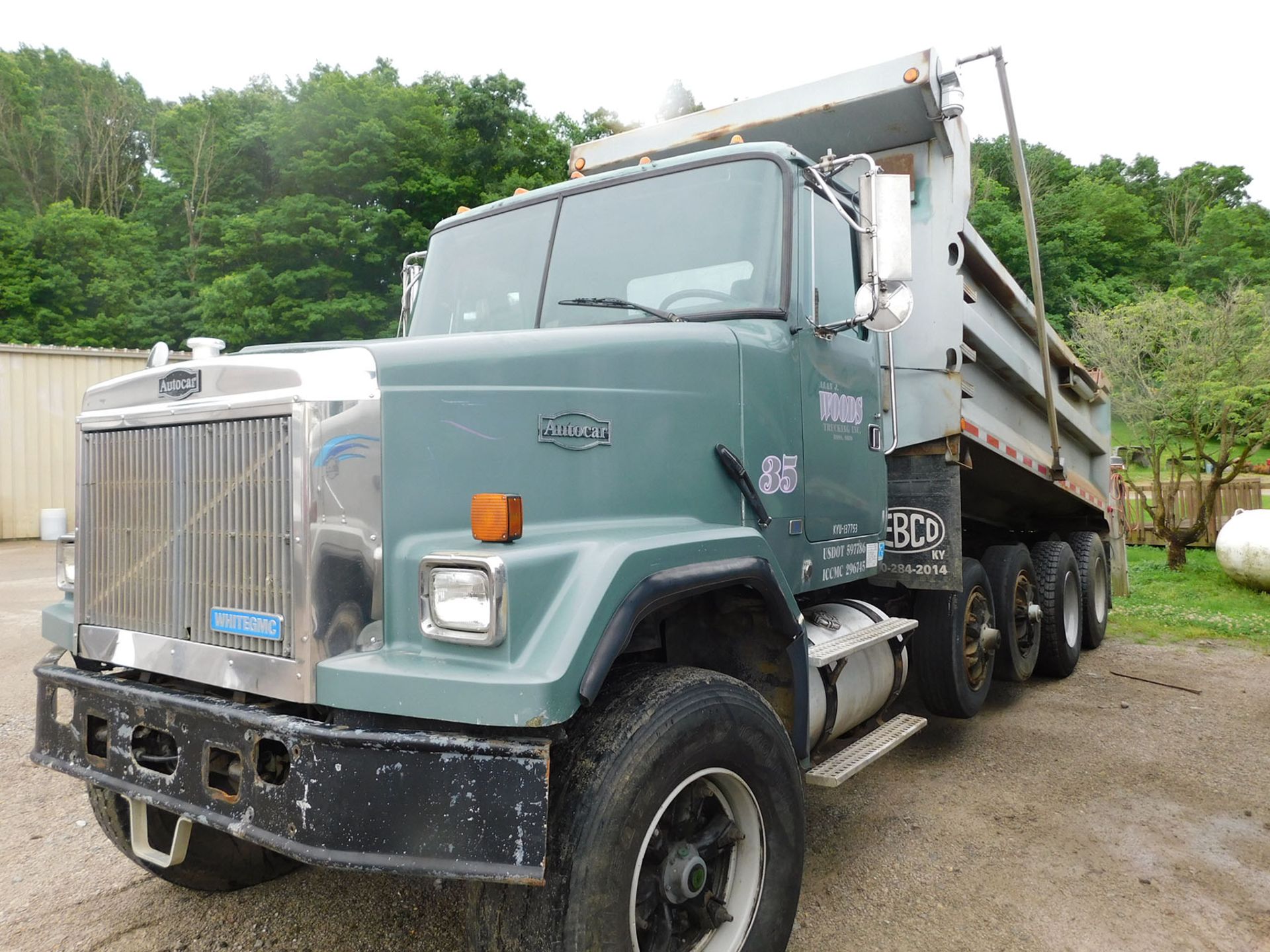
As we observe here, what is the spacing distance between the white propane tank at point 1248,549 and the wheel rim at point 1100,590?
4268 millimetres

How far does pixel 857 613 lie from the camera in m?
3.97

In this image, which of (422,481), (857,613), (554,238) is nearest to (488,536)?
(422,481)

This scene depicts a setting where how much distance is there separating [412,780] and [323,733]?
0.75 ft

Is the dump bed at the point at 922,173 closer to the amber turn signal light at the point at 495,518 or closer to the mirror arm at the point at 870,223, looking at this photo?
Result: the mirror arm at the point at 870,223

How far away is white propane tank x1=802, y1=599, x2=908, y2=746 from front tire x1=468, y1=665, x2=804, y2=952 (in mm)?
667

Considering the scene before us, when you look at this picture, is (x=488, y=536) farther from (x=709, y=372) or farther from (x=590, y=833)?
(x=709, y=372)

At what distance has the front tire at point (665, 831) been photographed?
2.14 m

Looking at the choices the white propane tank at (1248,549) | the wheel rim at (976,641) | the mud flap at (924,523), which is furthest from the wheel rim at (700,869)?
the white propane tank at (1248,549)

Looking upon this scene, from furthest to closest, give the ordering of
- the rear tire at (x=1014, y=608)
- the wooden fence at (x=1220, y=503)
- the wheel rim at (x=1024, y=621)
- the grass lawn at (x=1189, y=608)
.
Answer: the wooden fence at (x=1220, y=503) → the grass lawn at (x=1189, y=608) → the wheel rim at (x=1024, y=621) → the rear tire at (x=1014, y=608)

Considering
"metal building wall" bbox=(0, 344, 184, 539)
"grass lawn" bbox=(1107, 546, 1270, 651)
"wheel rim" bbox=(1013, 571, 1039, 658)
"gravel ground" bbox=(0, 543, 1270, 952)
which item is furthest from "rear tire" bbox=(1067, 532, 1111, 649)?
"metal building wall" bbox=(0, 344, 184, 539)

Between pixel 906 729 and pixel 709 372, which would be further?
pixel 906 729

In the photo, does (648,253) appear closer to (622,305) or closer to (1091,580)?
(622,305)

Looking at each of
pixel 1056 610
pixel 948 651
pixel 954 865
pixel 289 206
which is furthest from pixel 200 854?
pixel 289 206

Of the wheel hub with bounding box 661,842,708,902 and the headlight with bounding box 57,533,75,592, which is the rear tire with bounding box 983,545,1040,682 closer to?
the wheel hub with bounding box 661,842,708,902
